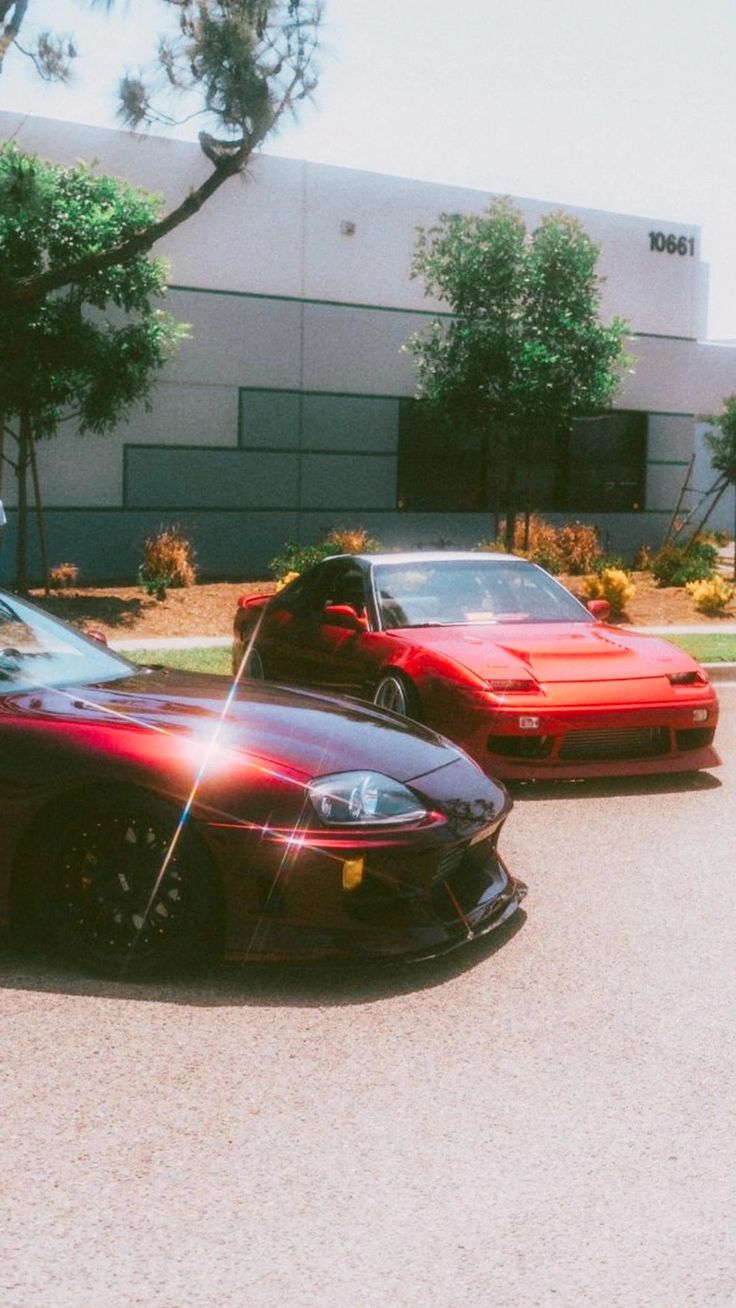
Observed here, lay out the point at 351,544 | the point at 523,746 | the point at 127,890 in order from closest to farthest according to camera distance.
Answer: the point at 127,890, the point at 523,746, the point at 351,544

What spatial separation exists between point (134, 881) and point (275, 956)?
50 centimetres

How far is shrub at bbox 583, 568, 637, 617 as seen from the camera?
18.6 metres

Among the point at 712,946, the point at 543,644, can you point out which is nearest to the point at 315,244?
the point at 543,644

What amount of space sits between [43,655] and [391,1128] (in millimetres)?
2690

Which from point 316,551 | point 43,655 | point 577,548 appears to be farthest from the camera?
point 577,548

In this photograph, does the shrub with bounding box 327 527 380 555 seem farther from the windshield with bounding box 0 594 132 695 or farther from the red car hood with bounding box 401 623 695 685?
the windshield with bounding box 0 594 132 695

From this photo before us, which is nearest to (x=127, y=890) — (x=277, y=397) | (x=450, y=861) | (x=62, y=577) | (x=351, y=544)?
(x=450, y=861)

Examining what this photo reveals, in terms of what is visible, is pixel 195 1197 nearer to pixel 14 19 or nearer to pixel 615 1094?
pixel 615 1094

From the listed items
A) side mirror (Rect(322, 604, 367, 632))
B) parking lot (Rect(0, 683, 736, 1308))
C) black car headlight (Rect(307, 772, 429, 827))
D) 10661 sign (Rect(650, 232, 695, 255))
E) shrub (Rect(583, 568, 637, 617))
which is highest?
10661 sign (Rect(650, 232, 695, 255))

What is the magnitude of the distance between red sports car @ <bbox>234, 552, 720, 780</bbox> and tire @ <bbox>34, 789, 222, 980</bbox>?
3282 millimetres

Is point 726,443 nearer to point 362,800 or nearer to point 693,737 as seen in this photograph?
point 693,737

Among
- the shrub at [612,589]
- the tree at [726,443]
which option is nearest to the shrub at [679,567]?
the tree at [726,443]

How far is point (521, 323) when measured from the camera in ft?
68.1

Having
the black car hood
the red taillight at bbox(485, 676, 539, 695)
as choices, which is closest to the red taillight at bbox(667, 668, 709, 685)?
the red taillight at bbox(485, 676, 539, 695)
